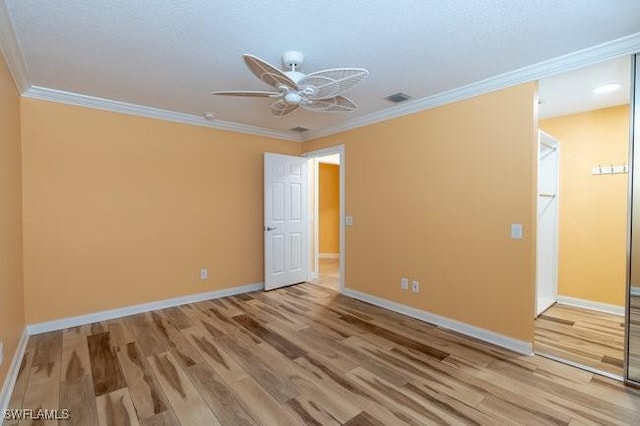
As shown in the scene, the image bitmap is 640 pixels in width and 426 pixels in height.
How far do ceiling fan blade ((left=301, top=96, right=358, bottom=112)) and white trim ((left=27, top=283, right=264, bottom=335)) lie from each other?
298 centimetres

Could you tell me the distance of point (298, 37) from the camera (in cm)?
209

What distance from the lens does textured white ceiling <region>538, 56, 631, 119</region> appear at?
8.05 ft

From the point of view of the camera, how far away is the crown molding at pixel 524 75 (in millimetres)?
2164

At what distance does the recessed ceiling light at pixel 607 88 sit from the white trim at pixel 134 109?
379 centimetres

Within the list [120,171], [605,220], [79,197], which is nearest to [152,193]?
[120,171]

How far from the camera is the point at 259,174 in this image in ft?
15.4

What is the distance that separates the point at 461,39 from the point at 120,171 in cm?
364

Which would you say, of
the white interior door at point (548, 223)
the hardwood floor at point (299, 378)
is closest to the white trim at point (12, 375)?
the hardwood floor at point (299, 378)

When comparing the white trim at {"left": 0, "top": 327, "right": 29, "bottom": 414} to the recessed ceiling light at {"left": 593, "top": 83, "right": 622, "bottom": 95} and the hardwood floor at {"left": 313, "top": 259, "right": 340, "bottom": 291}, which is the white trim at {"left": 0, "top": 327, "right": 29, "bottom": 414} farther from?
the recessed ceiling light at {"left": 593, "top": 83, "right": 622, "bottom": 95}

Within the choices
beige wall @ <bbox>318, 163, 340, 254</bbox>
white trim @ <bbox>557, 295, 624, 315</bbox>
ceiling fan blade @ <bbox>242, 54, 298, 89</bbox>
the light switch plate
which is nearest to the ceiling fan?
ceiling fan blade @ <bbox>242, 54, 298, 89</bbox>

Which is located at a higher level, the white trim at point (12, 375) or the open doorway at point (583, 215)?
the open doorway at point (583, 215)

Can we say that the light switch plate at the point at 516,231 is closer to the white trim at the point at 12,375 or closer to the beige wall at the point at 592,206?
the beige wall at the point at 592,206

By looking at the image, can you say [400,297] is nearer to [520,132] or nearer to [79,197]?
[520,132]

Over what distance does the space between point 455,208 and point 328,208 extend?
4645 millimetres
